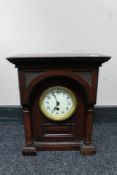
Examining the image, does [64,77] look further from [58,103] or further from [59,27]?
[59,27]

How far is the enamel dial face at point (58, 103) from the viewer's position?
979 millimetres

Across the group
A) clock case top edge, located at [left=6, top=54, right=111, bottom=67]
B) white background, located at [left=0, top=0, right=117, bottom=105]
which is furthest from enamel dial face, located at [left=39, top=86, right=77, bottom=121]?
white background, located at [left=0, top=0, right=117, bottom=105]

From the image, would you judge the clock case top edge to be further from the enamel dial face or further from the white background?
the white background

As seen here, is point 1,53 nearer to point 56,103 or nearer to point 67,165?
point 56,103

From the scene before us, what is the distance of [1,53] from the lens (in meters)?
1.31

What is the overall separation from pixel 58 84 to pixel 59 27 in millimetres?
446

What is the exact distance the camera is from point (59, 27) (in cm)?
127

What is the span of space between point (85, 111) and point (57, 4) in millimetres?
633

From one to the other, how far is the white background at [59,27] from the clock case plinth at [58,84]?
329 millimetres

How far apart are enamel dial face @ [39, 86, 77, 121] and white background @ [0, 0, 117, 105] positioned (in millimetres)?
394

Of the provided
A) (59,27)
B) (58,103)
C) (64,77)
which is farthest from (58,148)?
(59,27)

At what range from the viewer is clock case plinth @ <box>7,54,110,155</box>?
89 centimetres

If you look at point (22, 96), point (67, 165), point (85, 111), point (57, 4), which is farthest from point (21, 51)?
point (67, 165)

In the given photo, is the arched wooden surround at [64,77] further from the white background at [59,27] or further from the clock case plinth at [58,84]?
the white background at [59,27]
